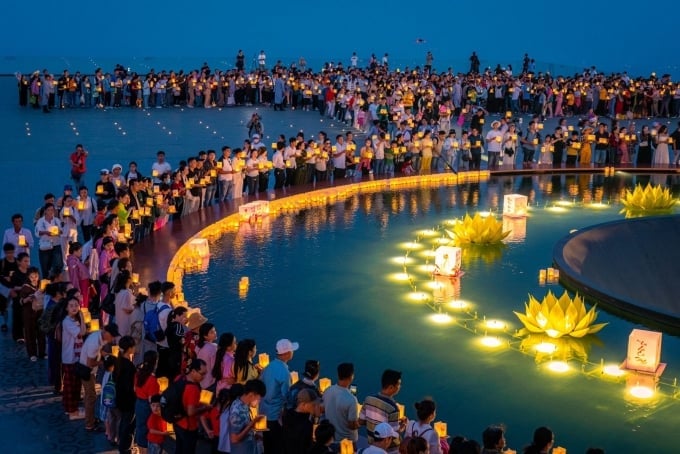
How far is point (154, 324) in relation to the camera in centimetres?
827

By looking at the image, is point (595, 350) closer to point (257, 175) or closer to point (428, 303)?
point (428, 303)

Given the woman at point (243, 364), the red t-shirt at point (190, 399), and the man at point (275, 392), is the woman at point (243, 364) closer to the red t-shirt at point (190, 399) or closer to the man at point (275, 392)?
the man at point (275, 392)

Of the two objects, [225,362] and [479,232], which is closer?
[225,362]

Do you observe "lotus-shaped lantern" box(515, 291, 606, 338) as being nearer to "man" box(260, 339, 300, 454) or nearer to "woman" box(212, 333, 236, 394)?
"man" box(260, 339, 300, 454)

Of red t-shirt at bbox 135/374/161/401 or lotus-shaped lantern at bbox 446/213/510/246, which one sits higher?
lotus-shaped lantern at bbox 446/213/510/246

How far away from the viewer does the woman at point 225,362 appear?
23.1 ft

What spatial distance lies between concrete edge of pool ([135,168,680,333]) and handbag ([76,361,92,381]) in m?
3.48

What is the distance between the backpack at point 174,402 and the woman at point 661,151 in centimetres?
1678

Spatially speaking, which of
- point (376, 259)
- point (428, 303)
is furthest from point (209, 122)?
point (428, 303)

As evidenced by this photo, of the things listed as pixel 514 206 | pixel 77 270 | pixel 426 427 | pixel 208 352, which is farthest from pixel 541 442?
pixel 514 206

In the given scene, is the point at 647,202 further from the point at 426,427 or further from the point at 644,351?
the point at 426,427

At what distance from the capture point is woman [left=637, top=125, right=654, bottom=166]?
68.3ft

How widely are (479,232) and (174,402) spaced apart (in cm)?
806

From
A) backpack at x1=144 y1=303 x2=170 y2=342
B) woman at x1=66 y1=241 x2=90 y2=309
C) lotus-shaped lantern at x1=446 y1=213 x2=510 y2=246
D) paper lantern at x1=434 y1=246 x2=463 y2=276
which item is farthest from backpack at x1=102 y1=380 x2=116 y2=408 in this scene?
lotus-shaped lantern at x1=446 y1=213 x2=510 y2=246
